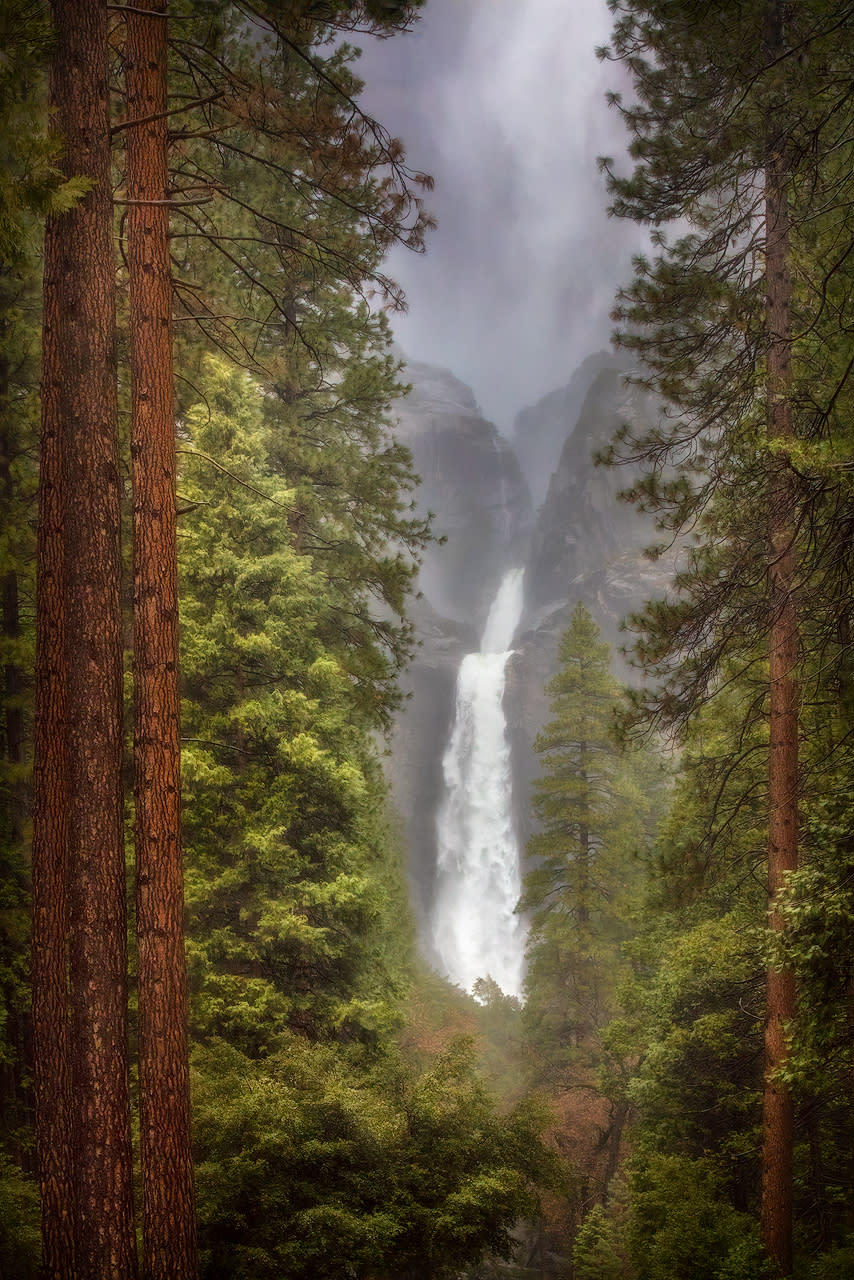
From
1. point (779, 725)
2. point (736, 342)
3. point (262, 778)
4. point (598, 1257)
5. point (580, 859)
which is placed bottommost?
point (598, 1257)

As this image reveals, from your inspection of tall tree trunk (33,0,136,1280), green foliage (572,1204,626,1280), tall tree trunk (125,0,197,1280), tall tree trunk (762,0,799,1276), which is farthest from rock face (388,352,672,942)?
tall tree trunk (33,0,136,1280)

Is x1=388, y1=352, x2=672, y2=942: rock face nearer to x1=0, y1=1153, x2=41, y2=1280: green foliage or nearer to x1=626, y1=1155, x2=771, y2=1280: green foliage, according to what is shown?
x1=626, y1=1155, x2=771, y2=1280: green foliage

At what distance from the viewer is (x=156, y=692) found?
13.7ft

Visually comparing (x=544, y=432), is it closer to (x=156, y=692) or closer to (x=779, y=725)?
(x=779, y=725)

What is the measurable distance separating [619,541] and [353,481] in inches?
1933

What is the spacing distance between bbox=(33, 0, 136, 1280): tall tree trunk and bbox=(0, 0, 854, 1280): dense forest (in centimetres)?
2

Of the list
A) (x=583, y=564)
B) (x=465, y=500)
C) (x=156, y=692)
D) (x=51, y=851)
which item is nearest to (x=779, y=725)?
(x=156, y=692)

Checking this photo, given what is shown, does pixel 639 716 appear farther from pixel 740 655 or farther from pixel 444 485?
pixel 444 485

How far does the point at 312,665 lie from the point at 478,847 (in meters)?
42.5

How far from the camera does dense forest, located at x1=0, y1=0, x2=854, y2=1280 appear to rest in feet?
13.0

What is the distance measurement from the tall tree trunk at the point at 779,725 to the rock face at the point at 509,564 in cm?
2805

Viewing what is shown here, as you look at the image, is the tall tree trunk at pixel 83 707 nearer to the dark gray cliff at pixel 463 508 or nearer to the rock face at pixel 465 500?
the dark gray cliff at pixel 463 508

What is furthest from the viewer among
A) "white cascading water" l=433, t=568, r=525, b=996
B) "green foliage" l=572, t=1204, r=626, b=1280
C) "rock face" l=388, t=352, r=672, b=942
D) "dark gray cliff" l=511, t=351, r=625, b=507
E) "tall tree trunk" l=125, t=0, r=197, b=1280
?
"dark gray cliff" l=511, t=351, r=625, b=507

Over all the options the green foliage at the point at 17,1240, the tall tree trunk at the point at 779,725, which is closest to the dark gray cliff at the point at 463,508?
the tall tree trunk at the point at 779,725
